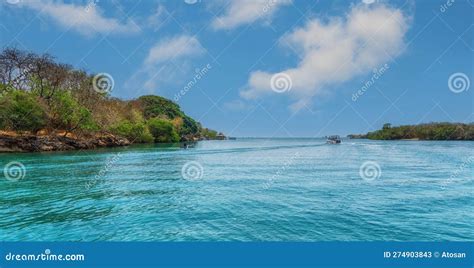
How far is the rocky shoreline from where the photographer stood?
155 ft

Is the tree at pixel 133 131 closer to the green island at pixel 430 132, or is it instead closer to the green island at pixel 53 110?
the green island at pixel 53 110

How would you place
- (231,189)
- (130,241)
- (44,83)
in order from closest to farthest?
(130,241) < (231,189) < (44,83)

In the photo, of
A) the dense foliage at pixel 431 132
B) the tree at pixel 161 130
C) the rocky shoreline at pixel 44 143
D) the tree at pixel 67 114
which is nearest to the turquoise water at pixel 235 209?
the rocky shoreline at pixel 44 143

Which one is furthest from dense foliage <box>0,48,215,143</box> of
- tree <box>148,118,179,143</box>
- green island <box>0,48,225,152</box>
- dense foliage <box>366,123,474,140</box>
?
dense foliage <box>366,123,474,140</box>

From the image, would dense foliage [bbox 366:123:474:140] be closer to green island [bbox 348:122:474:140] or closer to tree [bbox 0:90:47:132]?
green island [bbox 348:122:474:140]

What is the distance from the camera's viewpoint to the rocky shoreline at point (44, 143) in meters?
47.2

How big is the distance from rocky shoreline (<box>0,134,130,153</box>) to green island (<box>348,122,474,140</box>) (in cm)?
13428

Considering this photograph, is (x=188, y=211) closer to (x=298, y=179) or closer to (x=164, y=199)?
(x=164, y=199)

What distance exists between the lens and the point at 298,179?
2277 centimetres

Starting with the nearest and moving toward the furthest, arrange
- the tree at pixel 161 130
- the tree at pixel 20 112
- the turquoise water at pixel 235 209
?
the turquoise water at pixel 235 209
the tree at pixel 20 112
the tree at pixel 161 130

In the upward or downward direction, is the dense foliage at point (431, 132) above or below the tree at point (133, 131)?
above

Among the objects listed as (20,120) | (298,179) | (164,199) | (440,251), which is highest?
(20,120)

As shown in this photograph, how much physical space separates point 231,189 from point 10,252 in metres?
11.5

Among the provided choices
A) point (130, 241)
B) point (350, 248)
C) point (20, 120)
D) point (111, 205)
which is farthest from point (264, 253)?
point (20, 120)
